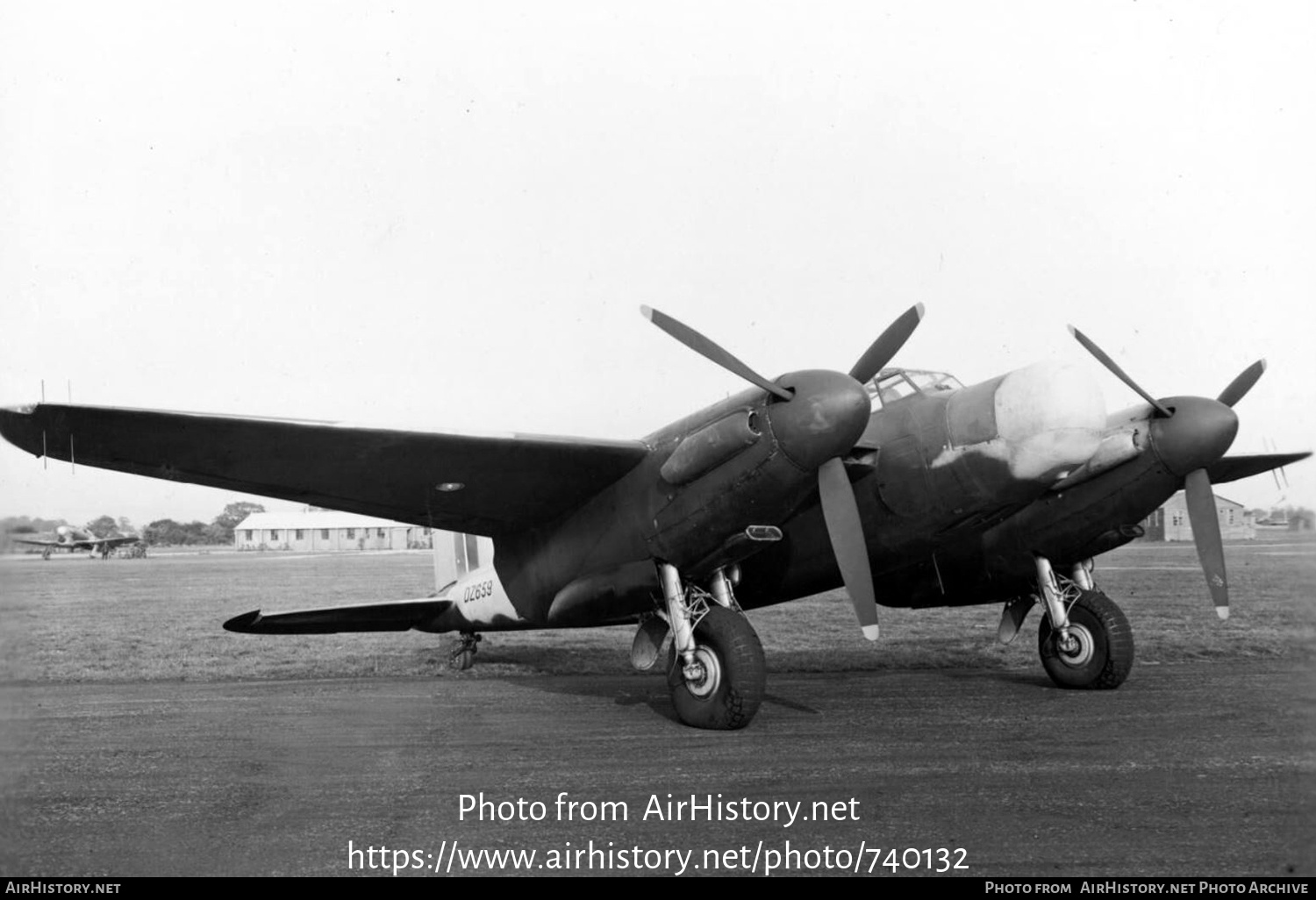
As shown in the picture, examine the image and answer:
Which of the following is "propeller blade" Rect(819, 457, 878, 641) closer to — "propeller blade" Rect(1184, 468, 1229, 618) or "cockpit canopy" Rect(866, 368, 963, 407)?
"cockpit canopy" Rect(866, 368, 963, 407)

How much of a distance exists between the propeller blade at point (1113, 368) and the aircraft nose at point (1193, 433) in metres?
0.12

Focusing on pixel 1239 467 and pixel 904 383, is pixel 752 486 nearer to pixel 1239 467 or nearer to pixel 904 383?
pixel 904 383

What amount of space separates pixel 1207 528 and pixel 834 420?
17.6ft

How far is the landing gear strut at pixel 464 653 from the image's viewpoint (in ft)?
42.4

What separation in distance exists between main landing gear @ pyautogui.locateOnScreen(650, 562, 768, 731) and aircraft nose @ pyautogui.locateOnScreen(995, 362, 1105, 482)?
2622 mm

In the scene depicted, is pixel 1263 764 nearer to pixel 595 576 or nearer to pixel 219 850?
pixel 595 576

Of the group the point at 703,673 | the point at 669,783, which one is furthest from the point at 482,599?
the point at 669,783

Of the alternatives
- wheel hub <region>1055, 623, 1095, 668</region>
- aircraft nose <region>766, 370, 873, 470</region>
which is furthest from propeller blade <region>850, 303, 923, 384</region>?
wheel hub <region>1055, 623, 1095, 668</region>

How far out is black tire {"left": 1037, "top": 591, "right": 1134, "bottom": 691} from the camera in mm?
10188

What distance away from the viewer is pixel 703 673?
323 inches

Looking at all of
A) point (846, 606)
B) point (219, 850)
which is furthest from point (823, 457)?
point (846, 606)

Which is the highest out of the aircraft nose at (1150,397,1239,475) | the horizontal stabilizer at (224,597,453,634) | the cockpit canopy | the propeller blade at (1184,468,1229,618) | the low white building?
the cockpit canopy
